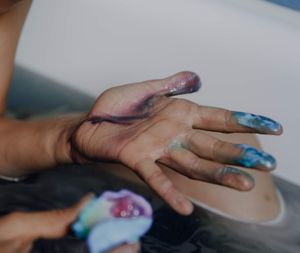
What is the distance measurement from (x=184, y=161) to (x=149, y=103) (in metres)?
0.13

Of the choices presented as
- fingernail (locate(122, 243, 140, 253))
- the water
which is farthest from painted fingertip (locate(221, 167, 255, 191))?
the water

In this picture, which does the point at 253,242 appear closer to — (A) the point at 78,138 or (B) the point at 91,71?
(A) the point at 78,138

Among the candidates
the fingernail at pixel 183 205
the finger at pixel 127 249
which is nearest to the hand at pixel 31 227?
the finger at pixel 127 249

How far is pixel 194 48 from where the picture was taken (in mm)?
1072

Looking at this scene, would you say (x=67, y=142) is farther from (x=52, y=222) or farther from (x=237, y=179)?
(x=237, y=179)

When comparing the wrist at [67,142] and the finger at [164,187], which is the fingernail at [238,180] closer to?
the finger at [164,187]

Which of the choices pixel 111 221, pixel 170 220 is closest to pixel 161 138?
pixel 111 221

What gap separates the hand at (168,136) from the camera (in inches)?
28.8

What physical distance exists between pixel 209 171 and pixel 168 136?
3.4 inches

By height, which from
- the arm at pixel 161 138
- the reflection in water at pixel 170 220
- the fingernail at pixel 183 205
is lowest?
the reflection in water at pixel 170 220

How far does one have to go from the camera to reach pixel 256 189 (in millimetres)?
985

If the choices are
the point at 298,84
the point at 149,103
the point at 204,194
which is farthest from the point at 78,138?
the point at 298,84

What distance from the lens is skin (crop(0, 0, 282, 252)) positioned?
0.74m

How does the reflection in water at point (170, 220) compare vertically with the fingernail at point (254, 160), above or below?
below
